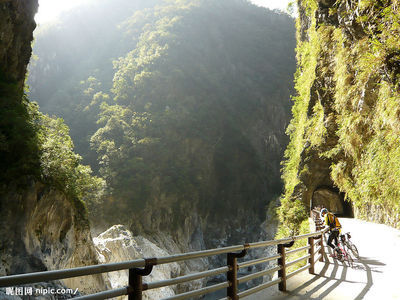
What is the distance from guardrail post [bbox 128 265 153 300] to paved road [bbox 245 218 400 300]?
2.35 meters

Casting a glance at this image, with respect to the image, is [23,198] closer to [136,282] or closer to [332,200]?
[136,282]

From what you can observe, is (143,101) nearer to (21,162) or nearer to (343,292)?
(21,162)

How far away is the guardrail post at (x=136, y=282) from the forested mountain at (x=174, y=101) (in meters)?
34.3

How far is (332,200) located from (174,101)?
126ft

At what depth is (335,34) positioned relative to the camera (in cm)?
1409

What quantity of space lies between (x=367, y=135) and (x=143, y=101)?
44499mm

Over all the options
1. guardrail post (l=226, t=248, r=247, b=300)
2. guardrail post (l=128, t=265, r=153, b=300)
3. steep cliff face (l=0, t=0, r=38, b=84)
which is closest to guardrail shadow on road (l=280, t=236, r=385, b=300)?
guardrail post (l=226, t=248, r=247, b=300)

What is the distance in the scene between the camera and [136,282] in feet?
7.20

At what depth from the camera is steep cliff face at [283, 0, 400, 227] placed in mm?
8359

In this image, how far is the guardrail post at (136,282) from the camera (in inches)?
85.4

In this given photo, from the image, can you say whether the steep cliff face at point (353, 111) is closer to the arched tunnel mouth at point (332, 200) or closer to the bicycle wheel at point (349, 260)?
the arched tunnel mouth at point (332, 200)

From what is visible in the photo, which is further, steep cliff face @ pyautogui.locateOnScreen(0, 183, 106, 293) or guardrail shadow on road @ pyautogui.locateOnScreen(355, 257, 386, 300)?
steep cliff face @ pyautogui.locateOnScreen(0, 183, 106, 293)

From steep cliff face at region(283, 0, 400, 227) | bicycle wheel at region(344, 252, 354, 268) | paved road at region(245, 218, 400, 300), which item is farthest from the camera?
steep cliff face at region(283, 0, 400, 227)

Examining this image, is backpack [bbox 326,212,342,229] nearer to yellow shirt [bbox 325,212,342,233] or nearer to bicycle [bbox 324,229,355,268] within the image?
yellow shirt [bbox 325,212,342,233]
